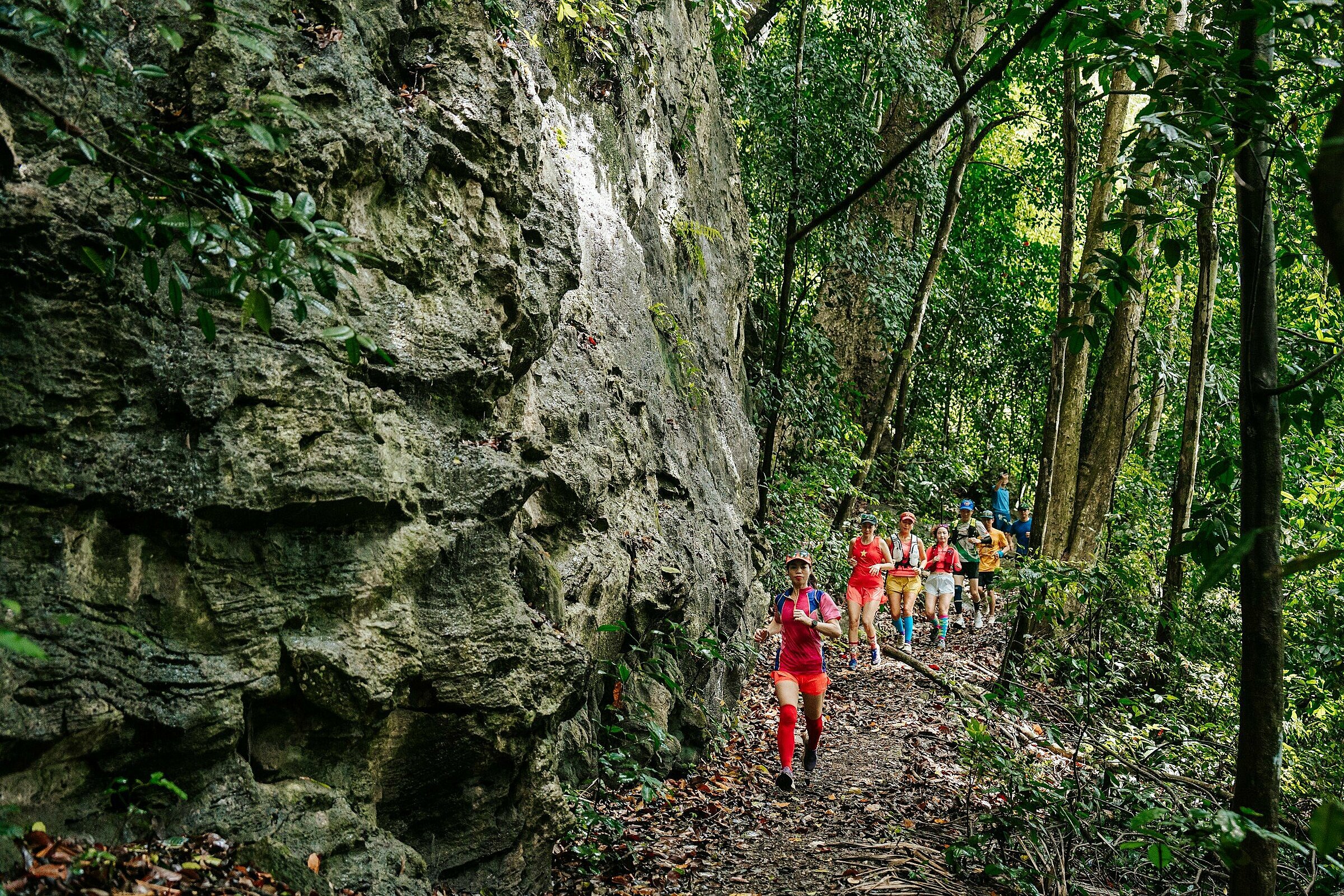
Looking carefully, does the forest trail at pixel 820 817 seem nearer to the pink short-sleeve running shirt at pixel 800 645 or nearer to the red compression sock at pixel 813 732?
the red compression sock at pixel 813 732

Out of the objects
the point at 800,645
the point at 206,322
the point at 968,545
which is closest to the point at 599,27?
the point at 800,645

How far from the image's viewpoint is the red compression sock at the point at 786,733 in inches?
313

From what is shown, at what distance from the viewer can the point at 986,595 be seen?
15.9m

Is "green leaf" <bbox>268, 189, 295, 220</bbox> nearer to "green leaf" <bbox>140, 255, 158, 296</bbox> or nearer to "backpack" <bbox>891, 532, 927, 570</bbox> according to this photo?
"green leaf" <bbox>140, 255, 158, 296</bbox>

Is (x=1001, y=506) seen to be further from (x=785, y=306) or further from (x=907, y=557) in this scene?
(x=785, y=306)

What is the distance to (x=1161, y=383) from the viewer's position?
15.6 m

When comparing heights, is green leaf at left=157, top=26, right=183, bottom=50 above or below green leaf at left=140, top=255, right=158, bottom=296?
above

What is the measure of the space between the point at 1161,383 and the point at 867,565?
7476 mm

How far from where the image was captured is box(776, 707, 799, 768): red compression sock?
26.0 ft

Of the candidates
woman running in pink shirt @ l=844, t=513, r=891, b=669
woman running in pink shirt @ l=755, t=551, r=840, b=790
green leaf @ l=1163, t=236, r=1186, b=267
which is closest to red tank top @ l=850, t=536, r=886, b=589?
woman running in pink shirt @ l=844, t=513, r=891, b=669

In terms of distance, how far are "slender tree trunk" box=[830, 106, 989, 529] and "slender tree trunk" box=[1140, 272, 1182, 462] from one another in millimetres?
3791

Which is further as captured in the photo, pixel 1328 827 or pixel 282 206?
pixel 282 206

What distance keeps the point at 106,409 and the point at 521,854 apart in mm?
3409

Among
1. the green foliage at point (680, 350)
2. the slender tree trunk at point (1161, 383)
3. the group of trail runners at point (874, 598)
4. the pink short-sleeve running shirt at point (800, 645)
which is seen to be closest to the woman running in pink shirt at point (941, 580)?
the group of trail runners at point (874, 598)
